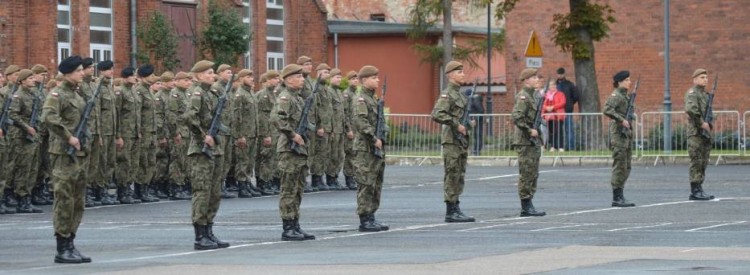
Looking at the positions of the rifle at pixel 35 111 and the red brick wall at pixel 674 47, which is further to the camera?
the red brick wall at pixel 674 47

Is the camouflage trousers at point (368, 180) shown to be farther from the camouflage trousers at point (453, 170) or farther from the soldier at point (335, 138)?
the soldier at point (335, 138)

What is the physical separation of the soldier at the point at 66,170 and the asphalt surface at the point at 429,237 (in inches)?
12.0

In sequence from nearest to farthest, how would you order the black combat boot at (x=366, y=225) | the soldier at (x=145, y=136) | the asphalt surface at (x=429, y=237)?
the asphalt surface at (x=429, y=237) < the black combat boot at (x=366, y=225) < the soldier at (x=145, y=136)

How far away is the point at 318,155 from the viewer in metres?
29.1

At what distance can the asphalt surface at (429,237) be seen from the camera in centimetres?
1596

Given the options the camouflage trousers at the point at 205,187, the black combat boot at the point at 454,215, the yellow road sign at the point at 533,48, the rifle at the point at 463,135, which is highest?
the yellow road sign at the point at 533,48

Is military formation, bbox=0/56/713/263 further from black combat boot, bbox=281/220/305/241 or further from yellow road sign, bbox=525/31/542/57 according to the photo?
yellow road sign, bbox=525/31/542/57

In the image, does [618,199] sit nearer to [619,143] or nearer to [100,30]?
[619,143]

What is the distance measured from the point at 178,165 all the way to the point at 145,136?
72cm

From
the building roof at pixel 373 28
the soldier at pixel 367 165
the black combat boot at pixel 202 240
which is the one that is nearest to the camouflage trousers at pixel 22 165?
the soldier at pixel 367 165

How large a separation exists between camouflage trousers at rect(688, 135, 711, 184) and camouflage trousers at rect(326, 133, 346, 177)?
6478 mm

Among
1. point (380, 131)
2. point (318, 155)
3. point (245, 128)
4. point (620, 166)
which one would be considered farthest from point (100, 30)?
point (380, 131)

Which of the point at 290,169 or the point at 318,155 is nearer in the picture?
the point at 290,169

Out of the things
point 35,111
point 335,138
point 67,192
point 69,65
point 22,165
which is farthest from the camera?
point 335,138
